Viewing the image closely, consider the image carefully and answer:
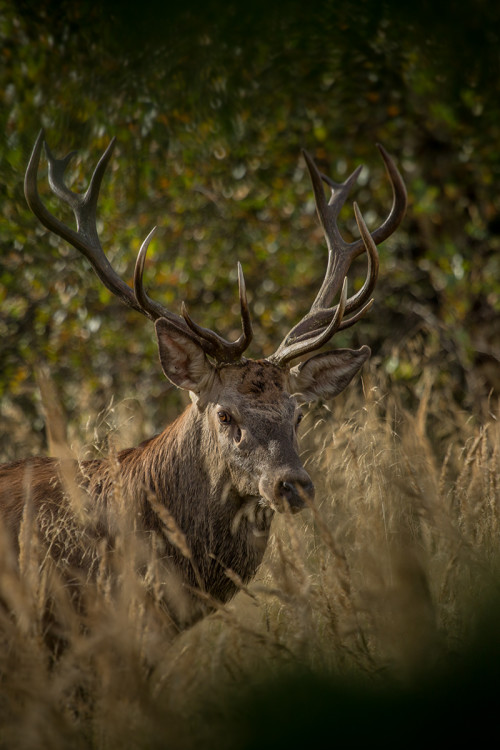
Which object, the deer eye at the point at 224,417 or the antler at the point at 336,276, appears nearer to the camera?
the deer eye at the point at 224,417

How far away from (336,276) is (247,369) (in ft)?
2.90

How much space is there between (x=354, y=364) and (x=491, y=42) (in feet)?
8.42

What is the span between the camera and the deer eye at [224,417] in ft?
10.2

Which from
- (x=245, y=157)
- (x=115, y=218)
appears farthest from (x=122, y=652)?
(x=245, y=157)

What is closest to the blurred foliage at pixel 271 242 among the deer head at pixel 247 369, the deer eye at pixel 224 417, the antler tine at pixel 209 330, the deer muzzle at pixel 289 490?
the deer head at pixel 247 369

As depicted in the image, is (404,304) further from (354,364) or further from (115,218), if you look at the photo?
(354,364)

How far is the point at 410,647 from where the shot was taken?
4.54ft

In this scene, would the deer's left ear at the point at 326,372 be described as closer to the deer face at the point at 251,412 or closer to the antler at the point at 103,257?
the deer face at the point at 251,412

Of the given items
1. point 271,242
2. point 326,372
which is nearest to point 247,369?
point 326,372

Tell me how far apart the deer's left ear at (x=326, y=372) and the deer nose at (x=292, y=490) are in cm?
80

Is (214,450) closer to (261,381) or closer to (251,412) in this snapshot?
(251,412)

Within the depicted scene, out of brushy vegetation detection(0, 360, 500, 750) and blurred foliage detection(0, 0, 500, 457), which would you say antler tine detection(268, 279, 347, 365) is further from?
blurred foliage detection(0, 0, 500, 457)

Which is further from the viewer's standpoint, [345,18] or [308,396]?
[308,396]

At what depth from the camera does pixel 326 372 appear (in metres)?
3.60
